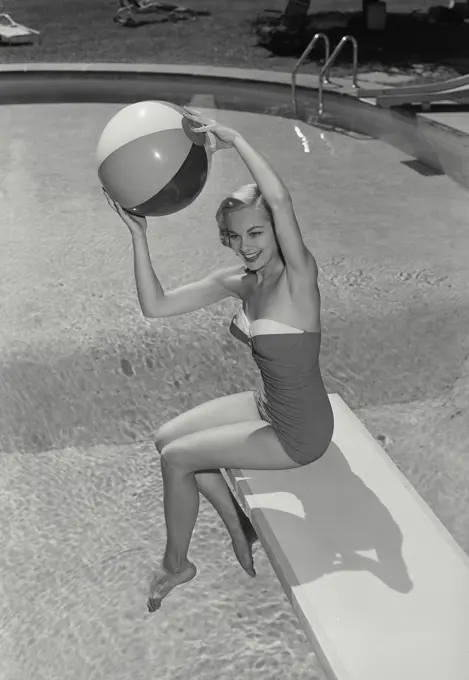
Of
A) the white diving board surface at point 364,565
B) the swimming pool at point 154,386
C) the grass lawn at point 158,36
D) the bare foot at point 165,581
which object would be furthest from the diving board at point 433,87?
the bare foot at point 165,581

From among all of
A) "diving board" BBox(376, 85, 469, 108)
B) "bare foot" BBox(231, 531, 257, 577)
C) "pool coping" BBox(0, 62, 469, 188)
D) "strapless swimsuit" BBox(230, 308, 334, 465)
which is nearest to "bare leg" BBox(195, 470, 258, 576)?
"bare foot" BBox(231, 531, 257, 577)

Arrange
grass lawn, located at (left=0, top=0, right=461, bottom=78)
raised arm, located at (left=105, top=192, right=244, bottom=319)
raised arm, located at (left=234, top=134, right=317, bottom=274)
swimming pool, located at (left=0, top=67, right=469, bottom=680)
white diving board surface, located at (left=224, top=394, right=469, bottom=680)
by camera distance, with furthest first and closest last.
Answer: grass lawn, located at (left=0, top=0, right=461, bottom=78) < swimming pool, located at (left=0, top=67, right=469, bottom=680) < raised arm, located at (left=105, top=192, right=244, bottom=319) < raised arm, located at (left=234, top=134, right=317, bottom=274) < white diving board surface, located at (left=224, top=394, right=469, bottom=680)

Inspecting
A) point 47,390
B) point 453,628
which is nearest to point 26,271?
point 47,390

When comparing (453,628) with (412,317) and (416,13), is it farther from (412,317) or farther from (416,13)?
(416,13)

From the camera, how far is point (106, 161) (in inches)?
121

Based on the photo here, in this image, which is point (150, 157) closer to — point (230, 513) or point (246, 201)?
point (246, 201)

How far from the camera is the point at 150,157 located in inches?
118

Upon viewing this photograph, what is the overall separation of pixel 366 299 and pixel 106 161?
344cm

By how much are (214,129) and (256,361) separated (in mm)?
950

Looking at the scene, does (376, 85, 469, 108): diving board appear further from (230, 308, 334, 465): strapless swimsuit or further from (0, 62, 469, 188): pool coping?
(230, 308, 334, 465): strapless swimsuit

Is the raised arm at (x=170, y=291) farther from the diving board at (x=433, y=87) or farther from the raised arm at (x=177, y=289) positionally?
the diving board at (x=433, y=87)

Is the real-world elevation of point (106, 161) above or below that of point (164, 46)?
above

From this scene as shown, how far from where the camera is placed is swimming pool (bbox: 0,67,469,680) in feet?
11.2

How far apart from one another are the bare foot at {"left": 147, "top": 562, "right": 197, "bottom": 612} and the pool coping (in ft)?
22.5
